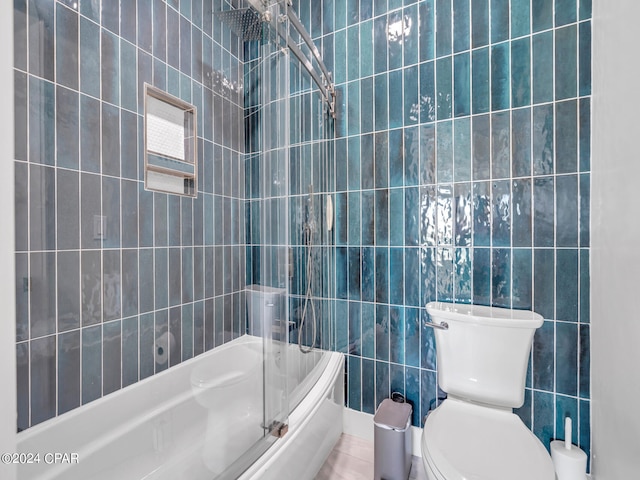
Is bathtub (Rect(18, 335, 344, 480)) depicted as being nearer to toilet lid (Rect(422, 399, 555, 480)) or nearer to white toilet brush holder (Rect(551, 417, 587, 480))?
toilet lid (Rect(422, 399, 555, 480))

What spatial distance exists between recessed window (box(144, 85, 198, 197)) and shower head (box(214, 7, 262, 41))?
49cm

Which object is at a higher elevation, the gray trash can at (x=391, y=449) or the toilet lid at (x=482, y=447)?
the toilet lid at (x=482, y=447)

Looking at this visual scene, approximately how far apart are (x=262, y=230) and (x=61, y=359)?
84 cm

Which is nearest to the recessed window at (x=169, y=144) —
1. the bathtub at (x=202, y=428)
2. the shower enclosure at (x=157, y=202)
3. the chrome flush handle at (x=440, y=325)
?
the shower enclosure at (x=157, y=202)

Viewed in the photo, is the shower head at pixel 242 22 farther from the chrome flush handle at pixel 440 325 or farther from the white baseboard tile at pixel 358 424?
the white baseboard tile at pixel 358 424

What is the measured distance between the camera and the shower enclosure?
3.22ft

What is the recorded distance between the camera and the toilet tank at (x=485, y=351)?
112cm

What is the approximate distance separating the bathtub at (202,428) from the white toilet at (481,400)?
0.46 m

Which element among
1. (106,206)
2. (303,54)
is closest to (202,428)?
(106,206)

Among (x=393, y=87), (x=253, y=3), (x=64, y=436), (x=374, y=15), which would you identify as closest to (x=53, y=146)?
(x=253, y=3)

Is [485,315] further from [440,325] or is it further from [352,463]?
[352,463]

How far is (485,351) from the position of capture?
1167 mm

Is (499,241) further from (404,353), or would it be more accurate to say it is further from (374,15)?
(374,15)

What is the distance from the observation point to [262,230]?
1105mm
